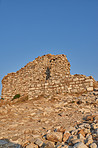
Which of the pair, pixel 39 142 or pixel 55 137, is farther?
pixel 55 137

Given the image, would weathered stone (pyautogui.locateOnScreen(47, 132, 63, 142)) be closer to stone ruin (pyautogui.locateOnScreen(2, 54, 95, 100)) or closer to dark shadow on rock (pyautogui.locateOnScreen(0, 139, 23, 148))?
dark shadow on rock (pyautogui.locateOnScreen(0, 139, 23, 148))

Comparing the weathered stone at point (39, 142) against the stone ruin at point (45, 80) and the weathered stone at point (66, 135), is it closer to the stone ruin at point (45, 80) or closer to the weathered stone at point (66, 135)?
the weathered stone at point (66, 135)

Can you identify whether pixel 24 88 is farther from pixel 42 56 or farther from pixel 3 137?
pixel 3 137

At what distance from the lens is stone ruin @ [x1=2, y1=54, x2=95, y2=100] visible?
861 cm

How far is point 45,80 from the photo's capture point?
32.0ft

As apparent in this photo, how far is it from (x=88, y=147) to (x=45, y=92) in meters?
6.44

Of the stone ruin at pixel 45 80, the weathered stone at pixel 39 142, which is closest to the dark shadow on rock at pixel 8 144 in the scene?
the weathered stone at pixel 39 142

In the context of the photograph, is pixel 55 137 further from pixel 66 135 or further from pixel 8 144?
pixel 8 144

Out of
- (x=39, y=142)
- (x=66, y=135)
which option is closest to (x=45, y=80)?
(x=66, y=135)

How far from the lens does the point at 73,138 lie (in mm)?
3031

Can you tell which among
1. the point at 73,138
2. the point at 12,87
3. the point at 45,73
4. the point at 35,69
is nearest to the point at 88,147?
the point at 73,138

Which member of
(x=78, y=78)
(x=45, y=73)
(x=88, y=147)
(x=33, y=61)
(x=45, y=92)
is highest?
(x=33, y=61)

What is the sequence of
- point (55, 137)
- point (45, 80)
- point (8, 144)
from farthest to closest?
point (45, 80) → point (55, 137) → point (8, 144)

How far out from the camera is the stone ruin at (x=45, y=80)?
8.61 m
